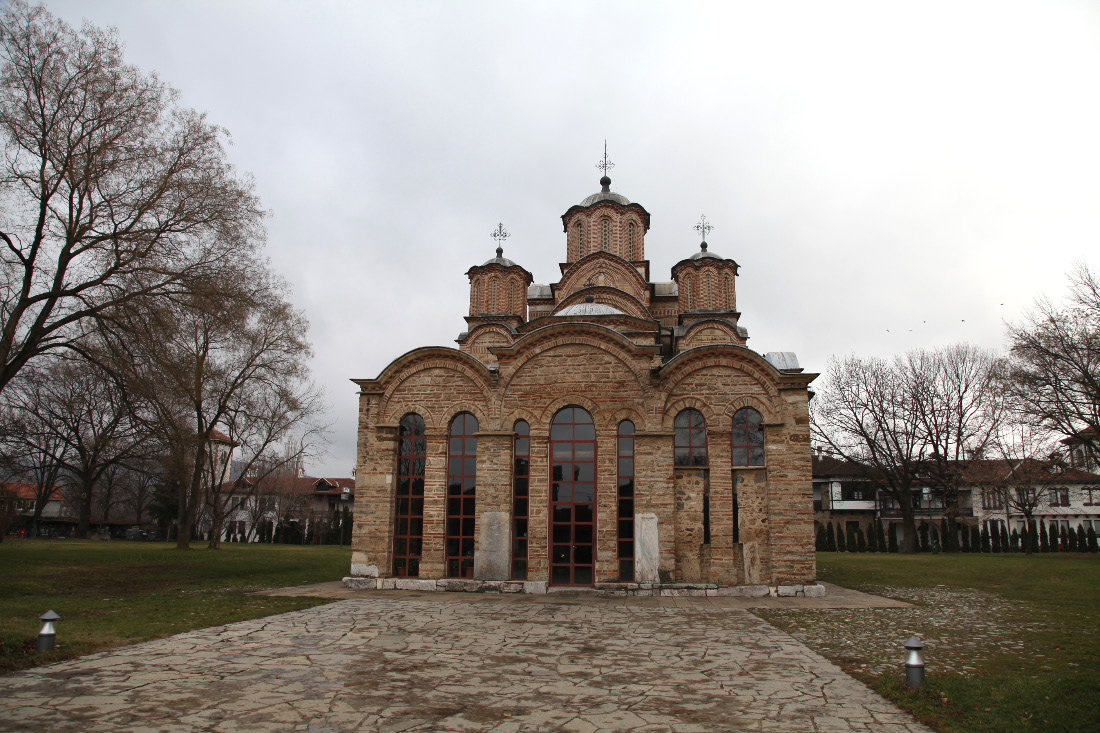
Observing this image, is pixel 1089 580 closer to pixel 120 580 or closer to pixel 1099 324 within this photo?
pixel 1099 324

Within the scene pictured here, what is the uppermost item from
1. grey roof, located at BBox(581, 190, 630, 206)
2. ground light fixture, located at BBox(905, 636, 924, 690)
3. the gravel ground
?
grey roof, located at BBox(581, 190, 630, 206)

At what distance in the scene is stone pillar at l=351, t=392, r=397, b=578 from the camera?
14289mm

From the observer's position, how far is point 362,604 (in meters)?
11.6

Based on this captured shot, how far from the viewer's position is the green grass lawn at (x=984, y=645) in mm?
5422

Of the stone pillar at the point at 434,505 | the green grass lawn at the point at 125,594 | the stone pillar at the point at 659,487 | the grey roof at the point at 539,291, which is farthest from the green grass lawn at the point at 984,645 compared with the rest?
the grey roof at the point at 539,291

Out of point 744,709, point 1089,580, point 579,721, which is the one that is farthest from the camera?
point 1089,580

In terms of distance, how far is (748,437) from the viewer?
13805mm

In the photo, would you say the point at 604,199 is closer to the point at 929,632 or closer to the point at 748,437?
the point at 748,437

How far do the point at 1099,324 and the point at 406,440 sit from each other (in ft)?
65.4

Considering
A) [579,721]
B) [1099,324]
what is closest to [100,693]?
[579,721]

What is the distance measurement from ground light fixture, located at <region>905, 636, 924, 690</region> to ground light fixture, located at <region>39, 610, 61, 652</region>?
858 centimetres

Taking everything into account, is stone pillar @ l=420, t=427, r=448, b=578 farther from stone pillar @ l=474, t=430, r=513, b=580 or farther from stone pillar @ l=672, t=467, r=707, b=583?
stone pillar @ l=672, t=467, r=707, b=583

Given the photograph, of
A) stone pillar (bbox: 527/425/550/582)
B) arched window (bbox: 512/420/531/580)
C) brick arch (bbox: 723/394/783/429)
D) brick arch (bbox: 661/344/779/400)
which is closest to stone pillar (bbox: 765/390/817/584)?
brick arch (bbox: 723/394/783/429)

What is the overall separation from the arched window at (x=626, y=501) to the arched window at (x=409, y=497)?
4383 millimetres
